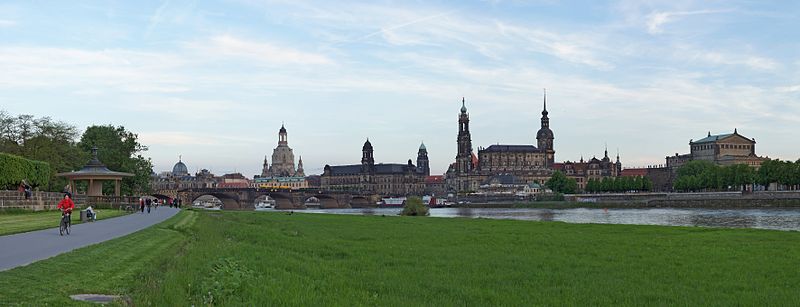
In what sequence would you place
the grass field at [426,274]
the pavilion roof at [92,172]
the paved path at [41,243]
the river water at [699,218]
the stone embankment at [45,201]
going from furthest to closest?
the pavilion roof at [92,172]
the river water at [699,218]
the stone embankment at [45,201]
the paved path at [41,243]
the grass field at [426,274]

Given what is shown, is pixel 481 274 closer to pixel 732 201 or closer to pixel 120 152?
pixel 120 152

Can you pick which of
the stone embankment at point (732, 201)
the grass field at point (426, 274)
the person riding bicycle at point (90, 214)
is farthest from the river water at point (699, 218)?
the person riding bicycle at point (90, 214)

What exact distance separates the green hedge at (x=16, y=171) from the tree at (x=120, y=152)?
3834 cm

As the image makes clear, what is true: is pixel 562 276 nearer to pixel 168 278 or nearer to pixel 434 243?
pixel 168 278

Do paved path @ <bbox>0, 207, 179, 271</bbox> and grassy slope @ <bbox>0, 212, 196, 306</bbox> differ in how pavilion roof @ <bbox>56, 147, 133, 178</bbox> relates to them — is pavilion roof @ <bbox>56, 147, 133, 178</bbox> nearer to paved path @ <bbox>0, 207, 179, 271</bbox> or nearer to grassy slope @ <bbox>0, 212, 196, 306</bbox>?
paved path @ <bbox>0, 207, 179, 271</bbox>

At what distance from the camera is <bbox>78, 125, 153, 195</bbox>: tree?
112125 mm

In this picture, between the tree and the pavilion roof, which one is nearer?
the pavilion roof

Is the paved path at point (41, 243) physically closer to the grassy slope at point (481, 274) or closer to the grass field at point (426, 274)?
the grass field at point (426, 274)

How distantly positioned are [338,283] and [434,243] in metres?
14.8

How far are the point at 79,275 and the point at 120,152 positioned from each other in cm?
10257

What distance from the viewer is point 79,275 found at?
1739cm

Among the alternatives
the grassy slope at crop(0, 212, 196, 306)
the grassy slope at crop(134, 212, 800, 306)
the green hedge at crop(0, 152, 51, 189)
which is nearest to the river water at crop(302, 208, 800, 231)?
the grassy slope at crop(134, 212, 800, 306)

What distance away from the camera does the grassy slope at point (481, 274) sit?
15.4m

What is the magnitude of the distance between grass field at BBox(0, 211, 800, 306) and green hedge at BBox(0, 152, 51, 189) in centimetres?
3867
